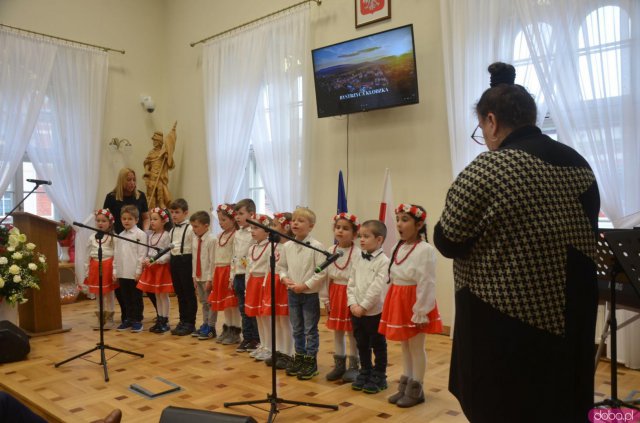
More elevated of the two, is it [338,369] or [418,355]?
[418,355]

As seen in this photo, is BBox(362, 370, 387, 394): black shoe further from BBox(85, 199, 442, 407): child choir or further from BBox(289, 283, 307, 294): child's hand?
BBox(289, 283, 307, 294): child's hand

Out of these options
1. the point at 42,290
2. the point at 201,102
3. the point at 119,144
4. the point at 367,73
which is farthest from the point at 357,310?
the point at 119,144

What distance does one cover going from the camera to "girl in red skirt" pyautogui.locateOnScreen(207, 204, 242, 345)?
4.77 m

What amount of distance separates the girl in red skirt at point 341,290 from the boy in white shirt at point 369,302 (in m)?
0.12

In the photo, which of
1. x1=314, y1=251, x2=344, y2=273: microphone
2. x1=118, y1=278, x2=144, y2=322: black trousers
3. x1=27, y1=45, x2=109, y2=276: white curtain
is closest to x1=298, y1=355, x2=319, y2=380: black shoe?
x1=314, y1=251, x2=344, y2=273: microphone

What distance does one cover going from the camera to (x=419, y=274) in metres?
3.23

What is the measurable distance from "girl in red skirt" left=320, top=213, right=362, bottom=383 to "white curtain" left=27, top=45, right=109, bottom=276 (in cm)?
489

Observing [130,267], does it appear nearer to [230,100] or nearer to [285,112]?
[285,112]

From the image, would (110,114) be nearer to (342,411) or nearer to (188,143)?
(188,143)

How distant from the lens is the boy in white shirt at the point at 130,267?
17.9 feet

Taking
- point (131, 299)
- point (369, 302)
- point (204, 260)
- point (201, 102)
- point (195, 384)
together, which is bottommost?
point (195, 384)

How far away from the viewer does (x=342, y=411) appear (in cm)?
316

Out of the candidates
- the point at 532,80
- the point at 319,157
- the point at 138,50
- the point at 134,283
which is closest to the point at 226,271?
the point at 134,283

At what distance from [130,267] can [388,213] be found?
8.67 feet
